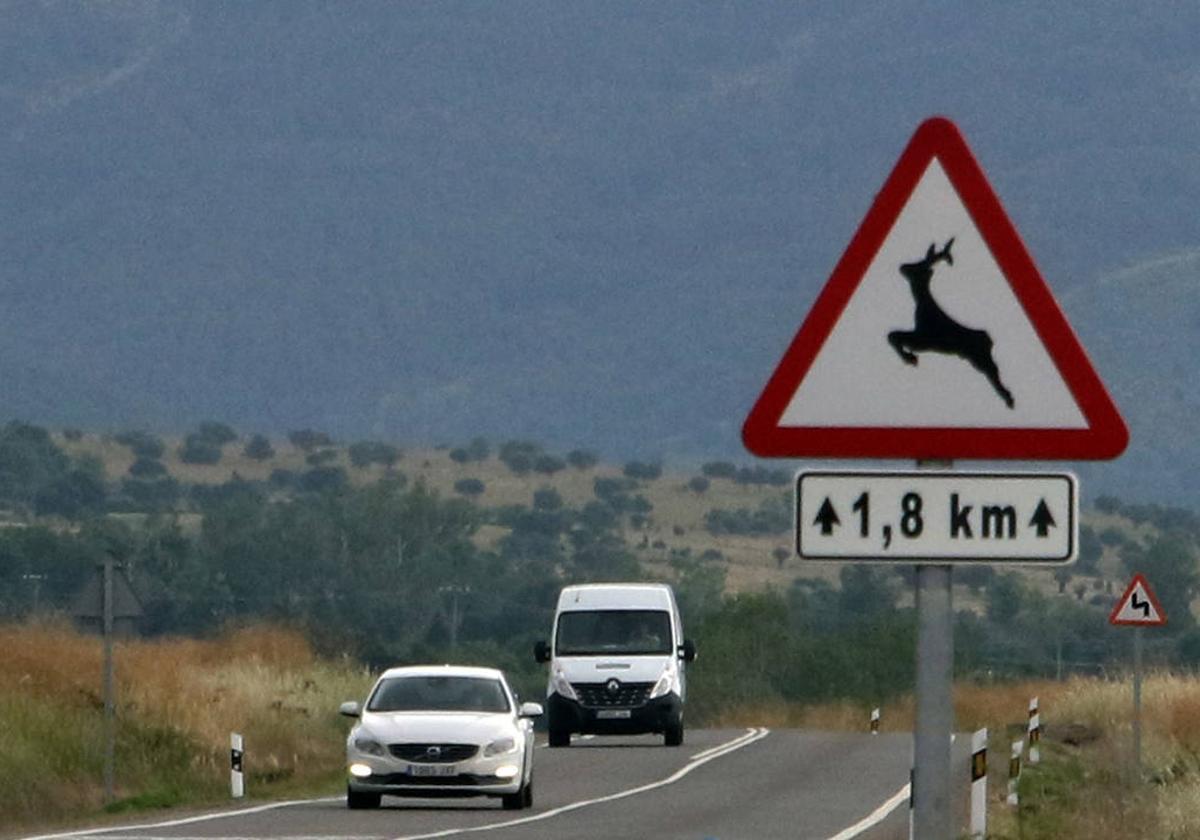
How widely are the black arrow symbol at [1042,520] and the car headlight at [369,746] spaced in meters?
23.2

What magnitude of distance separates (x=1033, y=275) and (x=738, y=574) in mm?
148841

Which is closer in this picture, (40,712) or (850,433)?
(850,433)

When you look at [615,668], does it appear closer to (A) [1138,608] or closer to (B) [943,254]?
(A) [1138,608]

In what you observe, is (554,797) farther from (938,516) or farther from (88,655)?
(938,516)

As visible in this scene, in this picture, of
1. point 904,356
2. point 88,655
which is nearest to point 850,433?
point 904,356

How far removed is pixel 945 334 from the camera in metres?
7.57

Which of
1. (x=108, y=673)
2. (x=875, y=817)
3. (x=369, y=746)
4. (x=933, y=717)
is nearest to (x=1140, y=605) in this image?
(x=875, y=817)

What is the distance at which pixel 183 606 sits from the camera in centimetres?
10588

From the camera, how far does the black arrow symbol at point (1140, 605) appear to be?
3800 cm

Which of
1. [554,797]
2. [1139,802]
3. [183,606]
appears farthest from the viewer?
[183,606]

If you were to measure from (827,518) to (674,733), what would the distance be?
40.1m

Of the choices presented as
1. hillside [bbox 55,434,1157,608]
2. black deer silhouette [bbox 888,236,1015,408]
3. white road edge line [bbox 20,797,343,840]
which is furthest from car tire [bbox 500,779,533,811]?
hillside [bbox 55,434,1157,608]

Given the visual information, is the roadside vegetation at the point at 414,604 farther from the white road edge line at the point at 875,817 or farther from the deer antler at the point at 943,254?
the deer antler at the point at 943,254

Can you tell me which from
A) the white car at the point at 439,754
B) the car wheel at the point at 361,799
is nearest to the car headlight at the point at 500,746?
the white car at the point at 439,754
